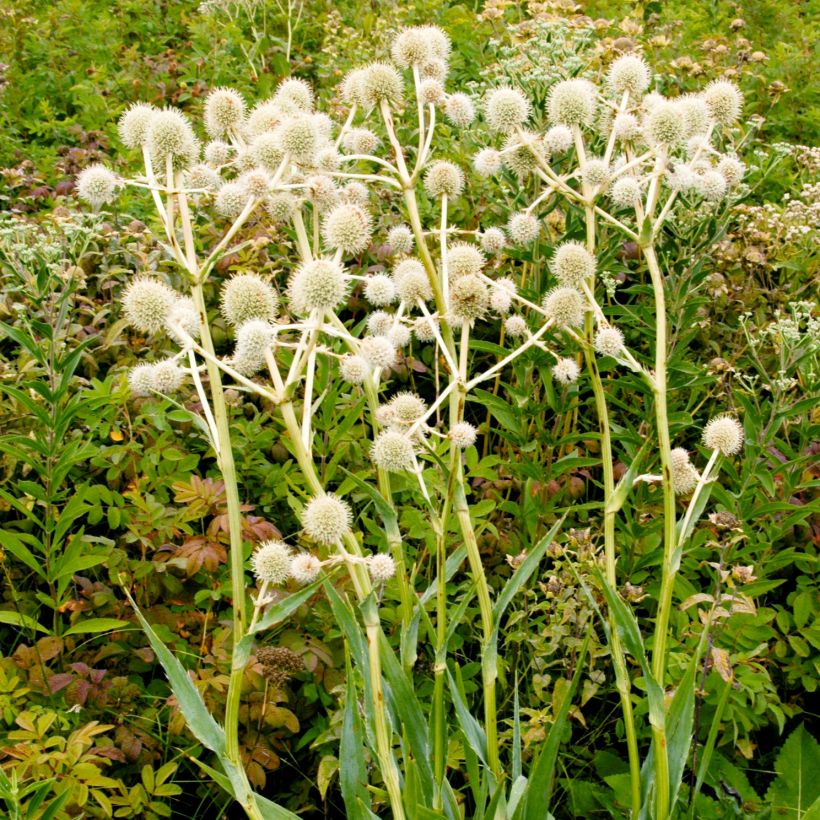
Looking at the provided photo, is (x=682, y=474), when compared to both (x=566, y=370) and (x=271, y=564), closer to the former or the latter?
(x=566, y=370)

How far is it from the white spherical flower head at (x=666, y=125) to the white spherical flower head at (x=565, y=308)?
410 millimetres

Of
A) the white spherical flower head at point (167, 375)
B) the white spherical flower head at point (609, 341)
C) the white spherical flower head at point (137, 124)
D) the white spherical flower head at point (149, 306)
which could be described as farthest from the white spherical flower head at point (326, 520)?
the white spherical flower head at point (137, 124)

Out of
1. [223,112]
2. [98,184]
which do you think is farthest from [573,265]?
[98,184]

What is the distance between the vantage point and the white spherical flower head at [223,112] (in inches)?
82.5

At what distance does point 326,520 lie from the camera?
1781 mm

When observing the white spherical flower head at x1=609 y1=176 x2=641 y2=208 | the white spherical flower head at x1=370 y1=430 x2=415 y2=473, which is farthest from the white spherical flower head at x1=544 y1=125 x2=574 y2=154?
the white spherical flower head at x1=370 y1=430 x2=415 y2=473

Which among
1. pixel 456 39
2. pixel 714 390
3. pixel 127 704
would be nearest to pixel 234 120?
pixel 127 704

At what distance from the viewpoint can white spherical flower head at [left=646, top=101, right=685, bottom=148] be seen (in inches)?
84.7

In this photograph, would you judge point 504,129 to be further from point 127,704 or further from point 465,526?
Result: point 127,704

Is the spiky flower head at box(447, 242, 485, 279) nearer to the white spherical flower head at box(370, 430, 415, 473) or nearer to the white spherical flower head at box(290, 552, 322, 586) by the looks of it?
the white spherical flower head at box(370, 430, 415, 473)

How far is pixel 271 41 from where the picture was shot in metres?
6.48

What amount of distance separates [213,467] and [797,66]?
4131mm

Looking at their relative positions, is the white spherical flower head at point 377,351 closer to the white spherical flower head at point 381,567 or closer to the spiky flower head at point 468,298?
the spiky flower head at point 468,298

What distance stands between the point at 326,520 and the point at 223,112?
3.13 feet
